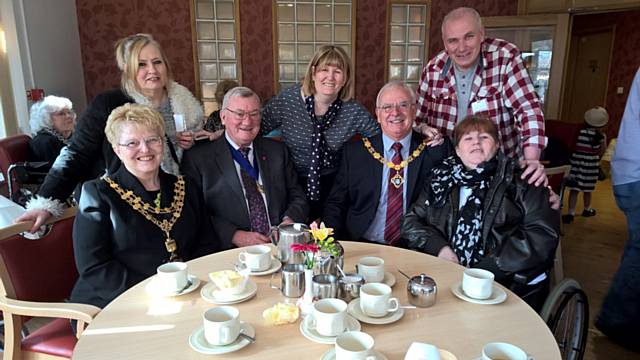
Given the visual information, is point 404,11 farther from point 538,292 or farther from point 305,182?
point 538,292

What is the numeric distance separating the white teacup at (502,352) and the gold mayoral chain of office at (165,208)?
1.22 metres

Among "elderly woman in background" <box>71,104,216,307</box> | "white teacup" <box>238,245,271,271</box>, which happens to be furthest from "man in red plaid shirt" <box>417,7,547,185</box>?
"elderly woman in background" <box>71,104,216,307</box>

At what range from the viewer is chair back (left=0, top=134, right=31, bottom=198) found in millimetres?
A: 3061

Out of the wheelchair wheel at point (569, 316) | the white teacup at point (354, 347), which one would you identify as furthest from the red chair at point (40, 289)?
the wheelchair wheel at point (569, 316)

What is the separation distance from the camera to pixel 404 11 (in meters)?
5.76

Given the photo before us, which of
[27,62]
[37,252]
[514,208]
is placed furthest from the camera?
[27,62]

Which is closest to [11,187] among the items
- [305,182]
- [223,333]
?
[305,182]

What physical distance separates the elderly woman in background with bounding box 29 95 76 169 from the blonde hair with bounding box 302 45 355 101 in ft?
6.88

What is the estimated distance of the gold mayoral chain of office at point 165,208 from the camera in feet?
5.46

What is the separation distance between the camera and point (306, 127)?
2391 mm

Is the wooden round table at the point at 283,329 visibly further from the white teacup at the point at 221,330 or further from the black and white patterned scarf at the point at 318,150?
the black and white patterned scarf at the point at 318,150

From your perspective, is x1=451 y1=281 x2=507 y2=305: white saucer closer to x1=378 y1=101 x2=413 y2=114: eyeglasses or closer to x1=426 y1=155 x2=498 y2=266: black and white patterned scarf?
x1=426 y1=155 x2=498 y2=266: black and white patterned scarf

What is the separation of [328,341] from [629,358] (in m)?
2.05

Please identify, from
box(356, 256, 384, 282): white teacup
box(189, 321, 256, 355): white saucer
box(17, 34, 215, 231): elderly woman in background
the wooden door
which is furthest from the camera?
the wooden door
